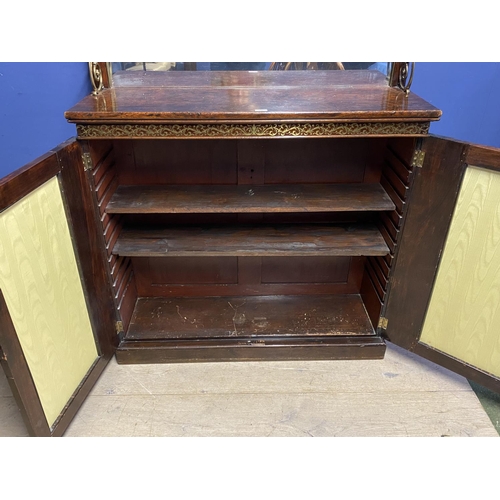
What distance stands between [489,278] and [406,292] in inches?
12.1

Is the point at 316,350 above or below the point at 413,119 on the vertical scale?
below

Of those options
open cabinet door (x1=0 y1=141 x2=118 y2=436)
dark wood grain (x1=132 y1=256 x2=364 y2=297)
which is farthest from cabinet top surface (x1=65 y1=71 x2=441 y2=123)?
dark wood grain (x1=132 y1=256 x2=364 y2=297)

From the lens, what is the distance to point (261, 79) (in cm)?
163

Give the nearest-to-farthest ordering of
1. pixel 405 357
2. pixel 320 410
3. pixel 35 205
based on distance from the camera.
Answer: pixel 35 205, pixel 320 410, pixel 405 357

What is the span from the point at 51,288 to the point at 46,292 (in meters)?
0.02

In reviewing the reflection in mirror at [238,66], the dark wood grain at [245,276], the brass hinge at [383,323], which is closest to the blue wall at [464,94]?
the reflection in mirror at [238,66]

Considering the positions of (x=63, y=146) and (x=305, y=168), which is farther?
A: (x=305, y=168)

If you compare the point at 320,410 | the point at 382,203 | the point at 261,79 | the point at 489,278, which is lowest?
the point at 320,410

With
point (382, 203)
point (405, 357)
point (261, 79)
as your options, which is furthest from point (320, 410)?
point (261, 79)

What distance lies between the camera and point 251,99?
55.3 inches

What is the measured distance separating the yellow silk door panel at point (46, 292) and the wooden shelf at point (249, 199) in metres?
0.29

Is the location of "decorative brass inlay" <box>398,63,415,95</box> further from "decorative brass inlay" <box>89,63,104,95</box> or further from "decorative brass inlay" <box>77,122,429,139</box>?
"decorative brass inlay" <box>89,63,104,95</box>

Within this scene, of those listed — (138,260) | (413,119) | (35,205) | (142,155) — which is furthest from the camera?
(138,260)

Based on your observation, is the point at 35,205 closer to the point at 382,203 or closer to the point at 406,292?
the point at 382,203
